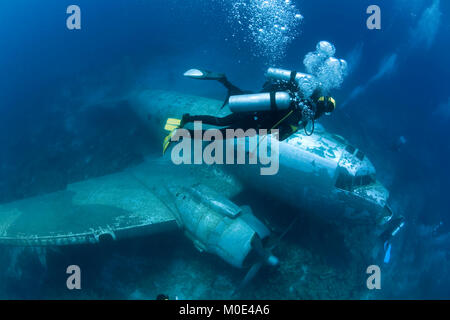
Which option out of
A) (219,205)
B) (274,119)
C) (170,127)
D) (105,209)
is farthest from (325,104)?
(105,209)

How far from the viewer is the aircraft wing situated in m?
8.71

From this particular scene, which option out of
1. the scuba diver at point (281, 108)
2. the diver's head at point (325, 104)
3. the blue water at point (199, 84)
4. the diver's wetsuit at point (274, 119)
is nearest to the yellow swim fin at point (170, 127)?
the diver's wetsuit at point (274, 119)

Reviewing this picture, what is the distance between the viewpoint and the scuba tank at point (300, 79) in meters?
6.62

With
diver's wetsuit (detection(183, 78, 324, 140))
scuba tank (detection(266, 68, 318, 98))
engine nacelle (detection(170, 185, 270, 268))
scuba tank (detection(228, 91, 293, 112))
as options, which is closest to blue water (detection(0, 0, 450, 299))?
engine nacelle (detection(170, 185, 270, 268))

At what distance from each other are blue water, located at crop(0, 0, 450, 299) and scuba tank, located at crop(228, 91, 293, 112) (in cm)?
733

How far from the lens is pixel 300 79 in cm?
697

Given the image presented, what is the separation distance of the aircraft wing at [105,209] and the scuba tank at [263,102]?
5261 mm

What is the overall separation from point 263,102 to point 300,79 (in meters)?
1.75

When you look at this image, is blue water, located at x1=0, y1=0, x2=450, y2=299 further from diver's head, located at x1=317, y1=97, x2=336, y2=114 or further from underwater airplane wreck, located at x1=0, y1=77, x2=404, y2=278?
diver's head, located at x1=317, y1=97, x2=336, y2=114

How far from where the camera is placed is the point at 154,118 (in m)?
14.1

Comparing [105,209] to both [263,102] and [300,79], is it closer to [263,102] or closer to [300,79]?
[263,102]
